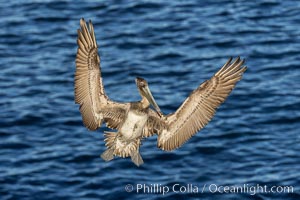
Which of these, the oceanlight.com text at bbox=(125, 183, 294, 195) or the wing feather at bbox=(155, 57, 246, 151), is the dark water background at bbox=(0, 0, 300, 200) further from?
the wing feather at bbox=(155, 57, 246, 151)

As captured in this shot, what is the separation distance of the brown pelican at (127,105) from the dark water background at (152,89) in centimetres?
1010

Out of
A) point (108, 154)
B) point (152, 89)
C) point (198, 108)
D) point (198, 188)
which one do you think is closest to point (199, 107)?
point (198, 108)

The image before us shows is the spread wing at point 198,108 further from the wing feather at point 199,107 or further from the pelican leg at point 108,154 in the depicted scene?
the pelican leg at point 108,154

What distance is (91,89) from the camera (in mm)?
16047

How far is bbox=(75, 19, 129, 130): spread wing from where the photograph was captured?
16.0 m

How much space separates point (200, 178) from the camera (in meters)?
26.6

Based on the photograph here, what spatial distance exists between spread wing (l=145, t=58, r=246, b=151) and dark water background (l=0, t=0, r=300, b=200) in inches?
397

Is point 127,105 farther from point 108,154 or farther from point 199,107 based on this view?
point 199,107

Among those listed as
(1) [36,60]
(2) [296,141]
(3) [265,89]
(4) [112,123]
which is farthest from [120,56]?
(4) [112,123]

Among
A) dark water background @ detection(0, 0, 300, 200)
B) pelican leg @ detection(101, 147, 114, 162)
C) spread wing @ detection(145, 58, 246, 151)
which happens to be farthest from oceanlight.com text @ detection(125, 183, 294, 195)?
pelican leg @ detection(101, 147, 114, 162)

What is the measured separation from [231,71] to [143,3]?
21.4 meters

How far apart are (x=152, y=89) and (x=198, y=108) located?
1417cm

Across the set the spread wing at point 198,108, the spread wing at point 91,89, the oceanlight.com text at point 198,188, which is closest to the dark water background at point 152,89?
the oceanlight.com text at point 198,188

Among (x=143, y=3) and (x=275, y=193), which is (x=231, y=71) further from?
(x=143, y=3)
